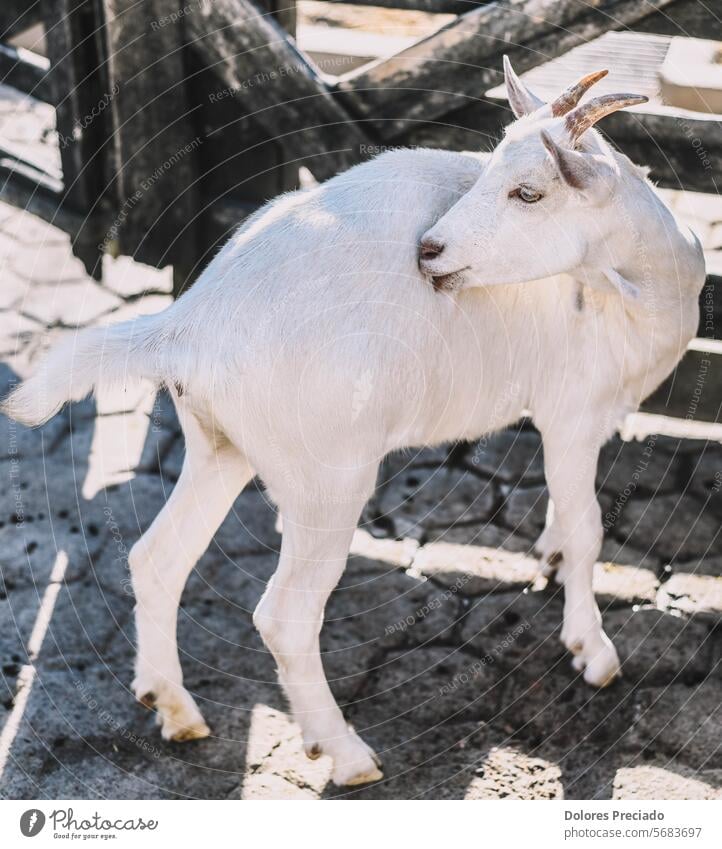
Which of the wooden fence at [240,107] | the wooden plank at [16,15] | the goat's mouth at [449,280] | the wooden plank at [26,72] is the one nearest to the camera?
the goat's mouth at [449,280]

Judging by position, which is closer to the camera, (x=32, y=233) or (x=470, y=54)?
(x=470, y=54)

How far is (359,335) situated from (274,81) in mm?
2477

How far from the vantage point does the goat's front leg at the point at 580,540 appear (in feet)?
14.7

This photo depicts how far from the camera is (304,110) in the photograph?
572cm

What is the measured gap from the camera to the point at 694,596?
516cm

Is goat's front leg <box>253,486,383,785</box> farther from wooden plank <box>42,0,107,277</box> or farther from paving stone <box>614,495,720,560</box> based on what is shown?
wooden plank <box>42,0,107,277</box>

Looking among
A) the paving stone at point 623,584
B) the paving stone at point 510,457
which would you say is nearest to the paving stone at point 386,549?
the paving stone at point 510,457

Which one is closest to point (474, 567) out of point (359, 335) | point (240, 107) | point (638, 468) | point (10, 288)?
point (638, 468)

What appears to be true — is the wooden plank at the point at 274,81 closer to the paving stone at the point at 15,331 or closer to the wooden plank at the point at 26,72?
the wooden plank at the point at 26,72

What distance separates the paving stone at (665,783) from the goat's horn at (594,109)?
2352mm

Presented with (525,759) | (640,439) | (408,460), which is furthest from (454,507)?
(525,759)

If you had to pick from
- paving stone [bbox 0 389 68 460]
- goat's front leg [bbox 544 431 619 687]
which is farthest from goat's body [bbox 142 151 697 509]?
paving stone [bbox 0 389 68 460]

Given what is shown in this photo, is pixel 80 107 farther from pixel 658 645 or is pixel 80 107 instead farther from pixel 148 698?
pixel 658 645

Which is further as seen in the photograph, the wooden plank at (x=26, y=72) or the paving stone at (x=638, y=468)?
the wooden plank at (x=26, y=72)
